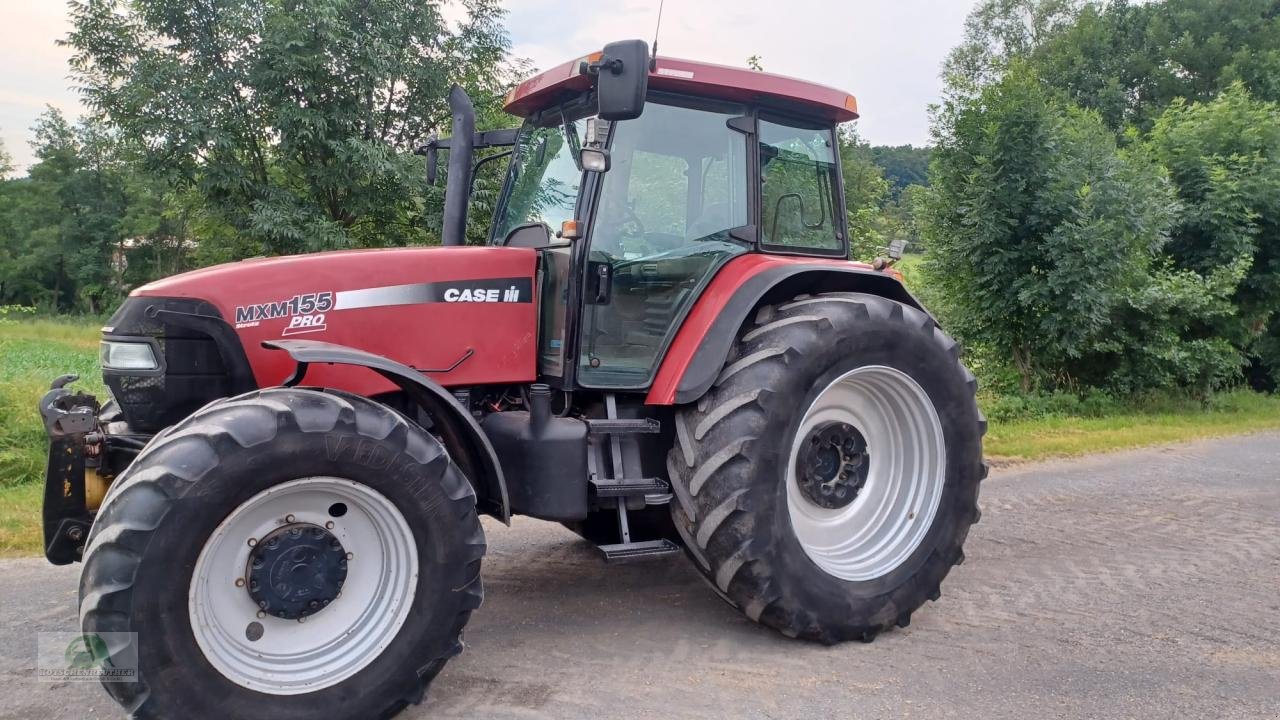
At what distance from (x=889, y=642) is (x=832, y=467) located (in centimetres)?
81

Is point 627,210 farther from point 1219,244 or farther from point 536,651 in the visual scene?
point 1219,244

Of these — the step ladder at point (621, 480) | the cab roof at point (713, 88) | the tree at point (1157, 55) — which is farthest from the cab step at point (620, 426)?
the tree at point (1157, 55)

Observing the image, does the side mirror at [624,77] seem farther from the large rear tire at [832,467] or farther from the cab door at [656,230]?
the large rear tire at [832,467]

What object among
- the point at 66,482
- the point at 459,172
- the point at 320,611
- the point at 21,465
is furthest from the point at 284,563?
the point at 21,465

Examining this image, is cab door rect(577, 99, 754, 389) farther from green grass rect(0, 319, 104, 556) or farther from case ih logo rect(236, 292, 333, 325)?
green grass rect(0, 319, 104, 556)

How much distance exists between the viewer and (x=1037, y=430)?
9.96 metres

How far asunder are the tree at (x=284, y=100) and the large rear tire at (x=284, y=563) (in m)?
9.62

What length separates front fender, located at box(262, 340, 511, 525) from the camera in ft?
10.2

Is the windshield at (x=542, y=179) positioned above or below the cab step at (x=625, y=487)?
above

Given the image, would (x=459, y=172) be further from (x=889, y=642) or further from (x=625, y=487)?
(x=889, y=642)

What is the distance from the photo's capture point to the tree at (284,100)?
1223 centimetres

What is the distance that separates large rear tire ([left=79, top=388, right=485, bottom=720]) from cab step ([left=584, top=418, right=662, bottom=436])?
826 millimetres

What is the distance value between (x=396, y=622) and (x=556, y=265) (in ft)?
5.50

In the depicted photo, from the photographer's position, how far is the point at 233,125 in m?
12.7
